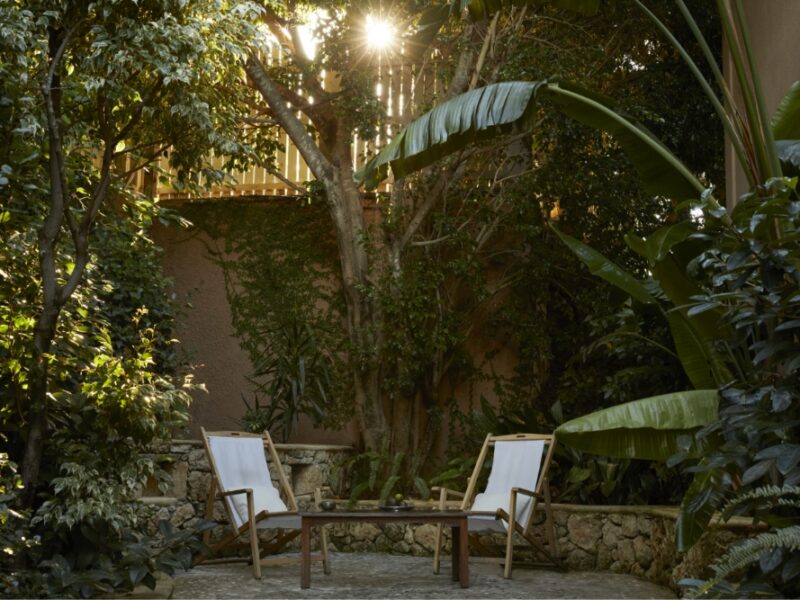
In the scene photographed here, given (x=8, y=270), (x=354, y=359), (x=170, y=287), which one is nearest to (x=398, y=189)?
(x=354, y=359)

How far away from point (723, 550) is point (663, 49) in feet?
17.6

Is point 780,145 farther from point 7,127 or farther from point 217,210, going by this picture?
point 217,210

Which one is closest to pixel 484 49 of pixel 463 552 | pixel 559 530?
pixel 559 530

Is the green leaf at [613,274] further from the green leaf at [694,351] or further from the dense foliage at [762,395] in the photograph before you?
the dense foliage at [762,395]

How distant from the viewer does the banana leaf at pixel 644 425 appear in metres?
4.28

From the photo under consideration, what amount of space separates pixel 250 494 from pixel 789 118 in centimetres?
373

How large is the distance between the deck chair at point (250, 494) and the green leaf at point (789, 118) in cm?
359

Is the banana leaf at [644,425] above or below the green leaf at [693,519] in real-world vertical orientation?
above

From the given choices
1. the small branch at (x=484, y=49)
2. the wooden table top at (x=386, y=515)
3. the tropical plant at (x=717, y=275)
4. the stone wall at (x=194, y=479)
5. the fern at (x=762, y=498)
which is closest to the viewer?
the fern at (x=762, y=498)

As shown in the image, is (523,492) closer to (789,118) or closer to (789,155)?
(789,155)

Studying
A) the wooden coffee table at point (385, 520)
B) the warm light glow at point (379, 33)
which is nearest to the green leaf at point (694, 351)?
the wooden coffee table at point (385, 520)

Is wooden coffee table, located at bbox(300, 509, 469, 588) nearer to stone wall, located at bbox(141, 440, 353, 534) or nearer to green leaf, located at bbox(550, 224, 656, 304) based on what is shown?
stone wall, located at bbox(141, 440, 353, 534)

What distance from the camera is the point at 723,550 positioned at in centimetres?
462

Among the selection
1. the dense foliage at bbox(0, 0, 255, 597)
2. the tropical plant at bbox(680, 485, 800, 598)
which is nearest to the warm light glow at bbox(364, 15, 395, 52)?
the dense foliage at bbox(0, 0, 255, 597)
